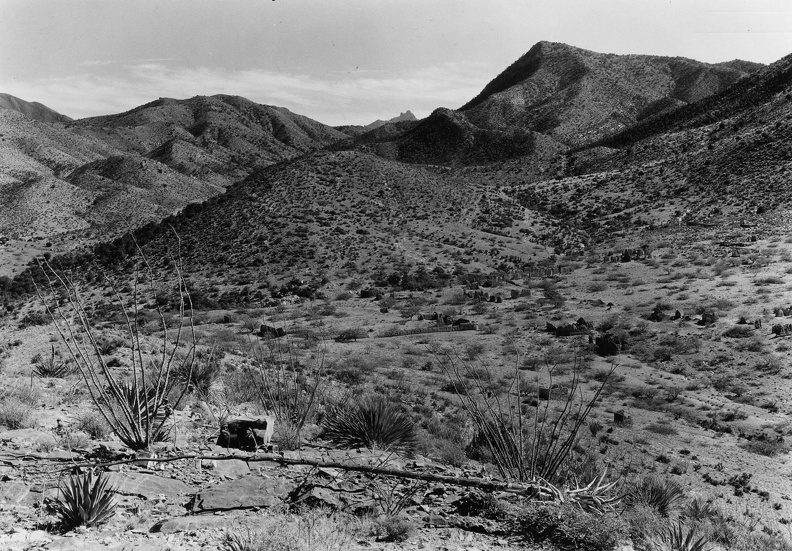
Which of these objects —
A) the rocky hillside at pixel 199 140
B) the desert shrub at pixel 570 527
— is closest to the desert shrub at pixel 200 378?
the desert shrub at pixel 570 527

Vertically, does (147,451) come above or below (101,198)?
below

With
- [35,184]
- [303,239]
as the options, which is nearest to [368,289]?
[303,239]

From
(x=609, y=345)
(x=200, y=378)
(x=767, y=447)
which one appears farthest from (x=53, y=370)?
(x=609, y=345)

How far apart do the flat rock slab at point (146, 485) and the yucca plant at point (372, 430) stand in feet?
8.67

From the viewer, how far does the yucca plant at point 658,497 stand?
857cm

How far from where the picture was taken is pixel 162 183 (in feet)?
337

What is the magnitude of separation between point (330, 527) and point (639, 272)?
32.7m

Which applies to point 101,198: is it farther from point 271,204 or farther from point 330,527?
point 330,527

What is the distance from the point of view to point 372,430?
8547 mm

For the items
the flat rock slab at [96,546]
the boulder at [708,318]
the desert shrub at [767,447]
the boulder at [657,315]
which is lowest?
the desert shrub at [767,447]

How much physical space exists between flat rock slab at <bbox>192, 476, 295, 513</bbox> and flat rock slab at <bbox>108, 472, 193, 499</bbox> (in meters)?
0.43

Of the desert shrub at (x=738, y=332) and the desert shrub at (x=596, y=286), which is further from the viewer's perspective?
the desert shrub at (x=596, y=286)

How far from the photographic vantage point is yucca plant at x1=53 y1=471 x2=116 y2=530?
530 centimetres

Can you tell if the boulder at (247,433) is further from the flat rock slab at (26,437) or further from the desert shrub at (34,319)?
the desert shrub at (34,319)
